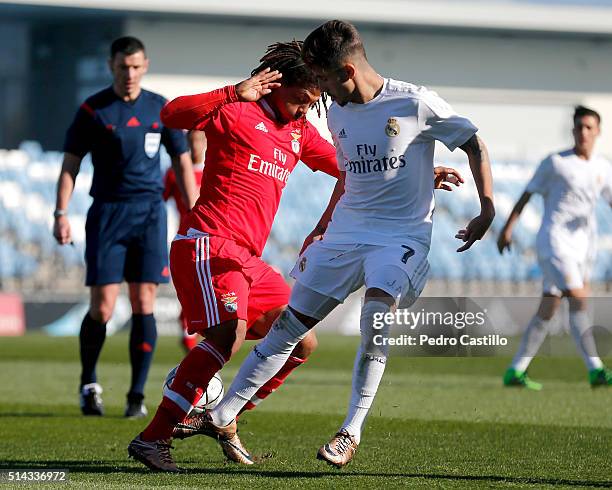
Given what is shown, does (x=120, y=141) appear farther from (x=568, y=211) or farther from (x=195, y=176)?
(x=568, y=211)

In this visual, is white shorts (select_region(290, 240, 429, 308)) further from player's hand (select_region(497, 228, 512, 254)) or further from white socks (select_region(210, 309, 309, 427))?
player's hand (select_region(497, 228, 512, 254))

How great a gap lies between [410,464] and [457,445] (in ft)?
3.04

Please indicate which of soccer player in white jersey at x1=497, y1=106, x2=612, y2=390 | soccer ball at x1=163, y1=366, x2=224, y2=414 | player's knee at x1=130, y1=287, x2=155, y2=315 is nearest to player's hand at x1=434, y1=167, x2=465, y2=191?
soccer ball at x1=163, y1=366, x2=224, y2=414

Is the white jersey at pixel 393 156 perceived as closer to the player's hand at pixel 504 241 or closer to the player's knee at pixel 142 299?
the player's knee at pixel 142 299

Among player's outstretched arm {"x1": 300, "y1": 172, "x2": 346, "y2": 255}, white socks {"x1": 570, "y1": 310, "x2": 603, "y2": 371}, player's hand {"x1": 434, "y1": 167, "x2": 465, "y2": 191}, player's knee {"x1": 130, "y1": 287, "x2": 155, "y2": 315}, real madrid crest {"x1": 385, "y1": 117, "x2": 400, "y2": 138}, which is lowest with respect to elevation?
player's knee {"x1": 130, "y1": 287, "x2": 155, "y2": 315}

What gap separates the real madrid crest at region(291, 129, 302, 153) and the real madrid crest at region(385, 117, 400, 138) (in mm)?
801

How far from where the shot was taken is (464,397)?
1073cm

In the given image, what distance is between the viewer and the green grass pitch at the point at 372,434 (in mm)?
6078

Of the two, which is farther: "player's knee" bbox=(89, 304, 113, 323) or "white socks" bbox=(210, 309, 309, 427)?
"player's knee" bbox=(89, 304, 113, 323)

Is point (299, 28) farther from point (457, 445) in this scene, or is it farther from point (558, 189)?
point (457, 445)

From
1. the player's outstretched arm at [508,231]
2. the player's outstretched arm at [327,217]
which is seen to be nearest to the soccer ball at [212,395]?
the player's outstretched arm at [327,217]

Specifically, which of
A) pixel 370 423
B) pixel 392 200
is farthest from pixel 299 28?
pixel 392 200

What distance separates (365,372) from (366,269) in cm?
48

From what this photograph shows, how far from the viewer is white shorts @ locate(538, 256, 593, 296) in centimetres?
1139
